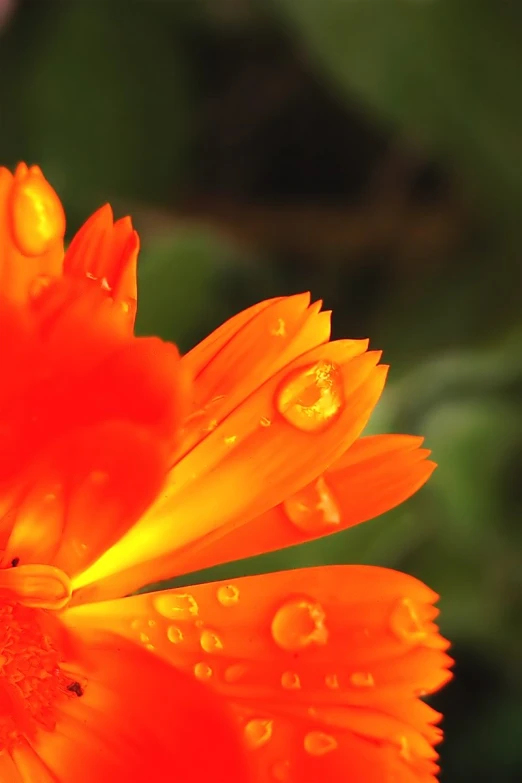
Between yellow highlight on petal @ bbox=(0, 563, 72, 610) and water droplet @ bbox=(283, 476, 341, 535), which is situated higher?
water droplet @ bbox=(283, 476, 341, 535)

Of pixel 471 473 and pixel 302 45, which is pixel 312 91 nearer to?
pixel 302 45

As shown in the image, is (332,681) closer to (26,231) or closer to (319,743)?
(319,743)

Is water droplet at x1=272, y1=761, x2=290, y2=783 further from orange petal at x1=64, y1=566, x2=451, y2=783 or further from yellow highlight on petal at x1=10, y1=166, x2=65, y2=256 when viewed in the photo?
yellow highlight on petal at x1=10, y1=166, x2=65, y2=256

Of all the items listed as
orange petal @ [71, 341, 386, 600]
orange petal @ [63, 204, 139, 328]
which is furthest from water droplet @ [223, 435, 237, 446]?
orange petal @ [63, 204, 139, 328]

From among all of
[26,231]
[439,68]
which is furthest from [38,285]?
[439,68]

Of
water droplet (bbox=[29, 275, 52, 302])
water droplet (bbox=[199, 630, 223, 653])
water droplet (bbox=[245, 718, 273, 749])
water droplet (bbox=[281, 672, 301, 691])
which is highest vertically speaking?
water droplet (bbox=[29, 275, 52, 302])

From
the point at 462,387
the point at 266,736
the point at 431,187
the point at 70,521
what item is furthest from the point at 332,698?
the point at 431,187
